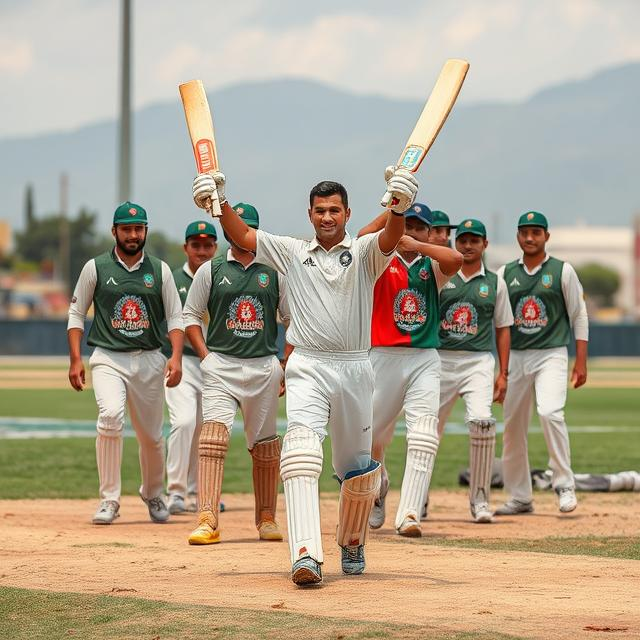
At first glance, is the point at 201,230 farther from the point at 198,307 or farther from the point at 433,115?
the point at 433,115

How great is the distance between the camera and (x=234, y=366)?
11031mm

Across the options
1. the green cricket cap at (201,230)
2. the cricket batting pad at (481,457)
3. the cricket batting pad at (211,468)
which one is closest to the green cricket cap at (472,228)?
the cricket batting pad at (481,457)

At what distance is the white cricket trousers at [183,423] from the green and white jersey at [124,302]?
3.27ft

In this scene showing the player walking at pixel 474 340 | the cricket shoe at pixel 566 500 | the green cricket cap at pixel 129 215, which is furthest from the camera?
the cricket shoe at pixel 566 500

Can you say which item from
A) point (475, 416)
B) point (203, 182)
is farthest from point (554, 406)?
point (203, 182)

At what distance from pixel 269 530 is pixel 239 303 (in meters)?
1.60

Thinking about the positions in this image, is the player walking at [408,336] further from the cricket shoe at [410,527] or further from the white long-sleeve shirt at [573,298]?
the white long-sleeve shirt at [573,298]

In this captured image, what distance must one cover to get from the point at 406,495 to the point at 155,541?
1736mm

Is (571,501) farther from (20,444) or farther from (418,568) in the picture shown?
(20,444)

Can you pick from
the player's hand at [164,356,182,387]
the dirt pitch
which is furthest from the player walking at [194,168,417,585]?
the player's hand at [164,356,182,387]

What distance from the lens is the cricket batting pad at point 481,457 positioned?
12.0 metres

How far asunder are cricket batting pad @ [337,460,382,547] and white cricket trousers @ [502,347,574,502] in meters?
3.69

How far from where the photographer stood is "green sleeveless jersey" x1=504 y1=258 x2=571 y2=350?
12.7 m

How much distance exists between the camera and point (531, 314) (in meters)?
12.7
